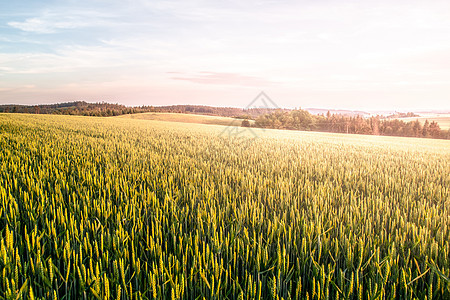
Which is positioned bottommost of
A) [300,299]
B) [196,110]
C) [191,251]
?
[300,299]

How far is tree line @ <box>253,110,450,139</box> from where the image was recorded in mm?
57562

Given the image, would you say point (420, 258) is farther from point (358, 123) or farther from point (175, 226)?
point (358, 123)

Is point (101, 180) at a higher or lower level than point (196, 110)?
lower

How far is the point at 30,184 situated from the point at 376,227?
3.47m

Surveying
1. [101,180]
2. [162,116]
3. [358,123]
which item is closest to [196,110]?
[162,116]

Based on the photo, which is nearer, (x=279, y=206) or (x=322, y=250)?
(x=322, y=250)

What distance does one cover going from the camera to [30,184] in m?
3.00

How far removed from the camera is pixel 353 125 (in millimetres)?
60719

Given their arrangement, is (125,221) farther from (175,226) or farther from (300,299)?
(300,299)

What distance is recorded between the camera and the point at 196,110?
132625mm

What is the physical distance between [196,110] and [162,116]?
6031 cm

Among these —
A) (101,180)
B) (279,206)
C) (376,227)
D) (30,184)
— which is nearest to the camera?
(376,227)

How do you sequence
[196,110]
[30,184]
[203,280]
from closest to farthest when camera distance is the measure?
[203,280] → [30,184] → [196,110]

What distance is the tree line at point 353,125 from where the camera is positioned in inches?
2266
